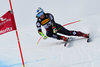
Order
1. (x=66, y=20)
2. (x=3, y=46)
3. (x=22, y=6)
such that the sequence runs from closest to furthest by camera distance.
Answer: (x=3, y=46) < (x=66, y=20) < (x=22, y=6)

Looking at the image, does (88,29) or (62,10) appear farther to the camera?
(62,10)

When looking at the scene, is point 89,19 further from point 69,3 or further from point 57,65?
point 57,65

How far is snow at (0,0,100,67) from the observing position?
5.61m

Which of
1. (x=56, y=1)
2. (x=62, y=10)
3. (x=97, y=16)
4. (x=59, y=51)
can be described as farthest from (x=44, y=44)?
(x=56, y=1)

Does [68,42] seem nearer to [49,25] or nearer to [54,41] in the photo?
[54,41]

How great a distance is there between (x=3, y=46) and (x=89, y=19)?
10.3 feet

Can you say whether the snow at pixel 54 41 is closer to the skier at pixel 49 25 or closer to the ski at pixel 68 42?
the ski at pixel 68 42

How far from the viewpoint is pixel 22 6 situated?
10.4 metres

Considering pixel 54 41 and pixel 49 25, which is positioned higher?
pixel 49 25

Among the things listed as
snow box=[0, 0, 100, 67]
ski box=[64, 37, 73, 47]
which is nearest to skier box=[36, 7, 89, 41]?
ski box=[64, 37, 73, 47]

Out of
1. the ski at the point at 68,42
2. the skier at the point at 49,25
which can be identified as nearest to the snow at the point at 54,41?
the ski at the point at 68,42

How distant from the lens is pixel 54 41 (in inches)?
276

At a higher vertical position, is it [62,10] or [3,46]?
[62,10]

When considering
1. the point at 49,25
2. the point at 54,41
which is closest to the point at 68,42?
the point at 54,41
